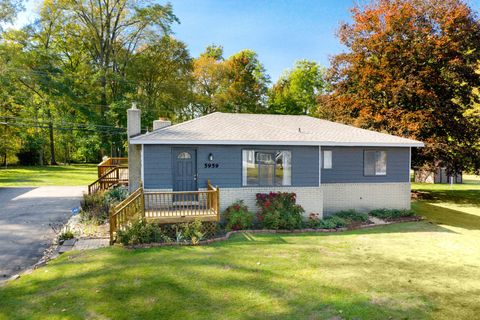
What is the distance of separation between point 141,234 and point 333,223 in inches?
280

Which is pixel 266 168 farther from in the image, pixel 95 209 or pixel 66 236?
pixel 66 236

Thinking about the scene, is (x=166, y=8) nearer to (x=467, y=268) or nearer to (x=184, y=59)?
(x=184, y=59)

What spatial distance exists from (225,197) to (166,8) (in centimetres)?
2708

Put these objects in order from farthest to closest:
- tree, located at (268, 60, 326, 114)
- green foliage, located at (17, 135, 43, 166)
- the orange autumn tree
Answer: tree, located at (268, 60, 326, 114), green foliage, located at (17, 135, 43, 166), the orange autumn tree

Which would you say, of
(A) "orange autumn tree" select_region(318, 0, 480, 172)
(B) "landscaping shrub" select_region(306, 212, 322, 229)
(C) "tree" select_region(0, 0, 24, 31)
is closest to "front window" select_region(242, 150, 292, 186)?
(B) "landscaping shrub" select_region(306, 212, 322, 229)

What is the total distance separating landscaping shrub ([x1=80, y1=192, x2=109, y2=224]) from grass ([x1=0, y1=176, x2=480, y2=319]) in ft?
11.7

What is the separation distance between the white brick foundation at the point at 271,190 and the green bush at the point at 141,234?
117 inches

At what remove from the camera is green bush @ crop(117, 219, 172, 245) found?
928 cm

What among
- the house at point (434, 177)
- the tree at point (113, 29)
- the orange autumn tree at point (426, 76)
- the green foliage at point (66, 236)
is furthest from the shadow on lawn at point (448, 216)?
the tree at point (113, 29)

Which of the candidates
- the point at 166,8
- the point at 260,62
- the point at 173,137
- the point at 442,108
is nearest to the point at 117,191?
the point at 173,137

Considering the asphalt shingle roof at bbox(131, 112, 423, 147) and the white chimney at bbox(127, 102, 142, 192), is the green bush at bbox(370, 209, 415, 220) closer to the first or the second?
the asphalt shingle roof at bbox(131, 112, 423, 147)

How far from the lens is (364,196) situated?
48.0 ft

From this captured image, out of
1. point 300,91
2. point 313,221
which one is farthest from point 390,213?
point 300,91

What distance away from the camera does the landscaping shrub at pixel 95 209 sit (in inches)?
475
